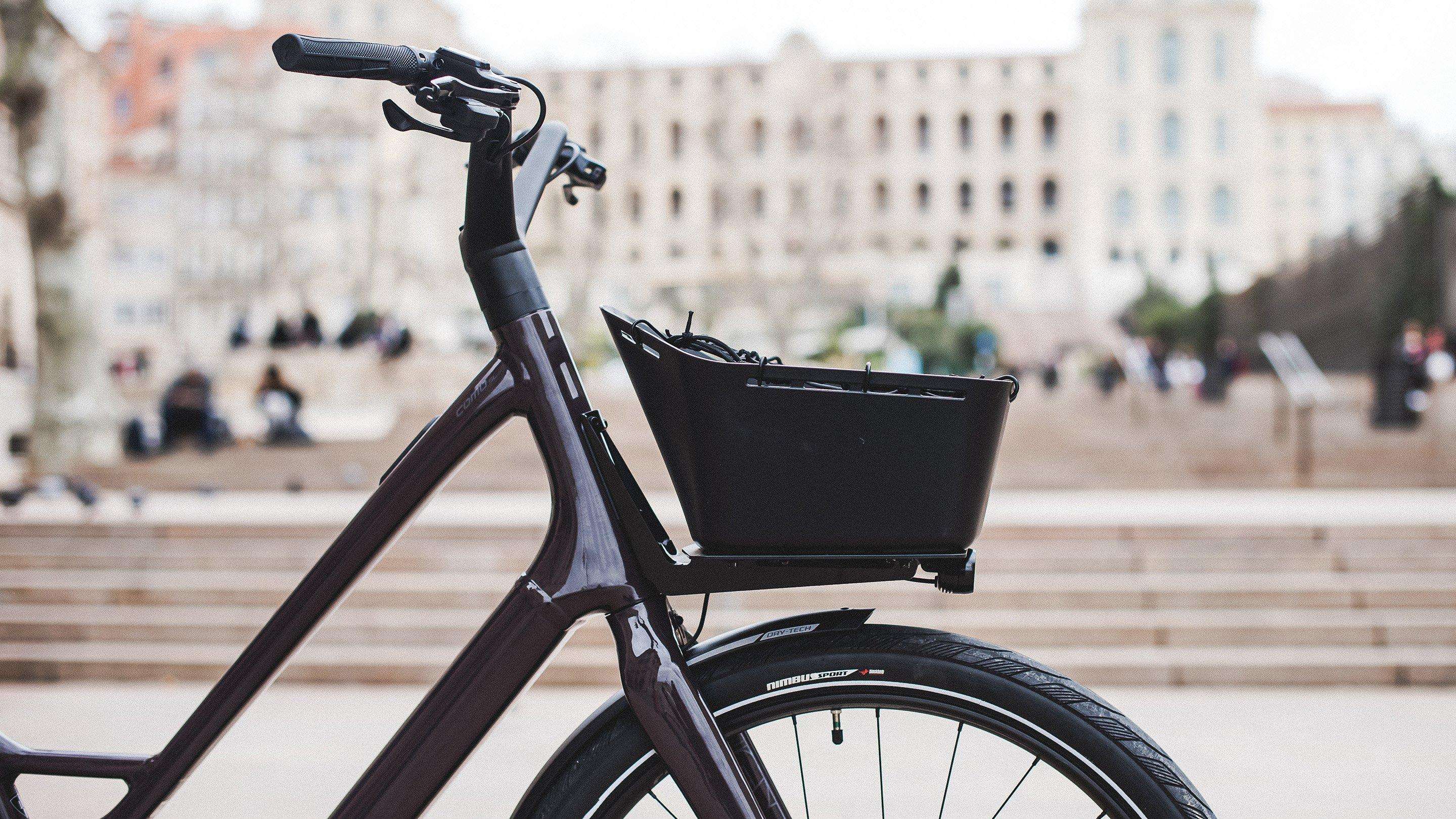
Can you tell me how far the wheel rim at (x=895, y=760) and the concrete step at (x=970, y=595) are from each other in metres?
3.38

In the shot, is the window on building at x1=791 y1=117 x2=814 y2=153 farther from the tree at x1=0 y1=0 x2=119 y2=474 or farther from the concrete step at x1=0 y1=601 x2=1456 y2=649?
the concrete step at x1=0 y1=601 x2=1456 y2=649

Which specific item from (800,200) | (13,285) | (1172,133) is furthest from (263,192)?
(1172,133)

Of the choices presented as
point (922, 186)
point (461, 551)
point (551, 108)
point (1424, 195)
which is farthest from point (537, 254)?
point (922, 186)

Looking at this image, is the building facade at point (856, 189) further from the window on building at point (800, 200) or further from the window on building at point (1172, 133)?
the window on building at point (800, 200)

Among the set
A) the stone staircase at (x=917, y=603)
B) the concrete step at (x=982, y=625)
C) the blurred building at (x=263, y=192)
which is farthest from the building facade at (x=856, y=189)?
the concrete step at (x=982, y=625)

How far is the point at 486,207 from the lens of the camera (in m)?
1.32

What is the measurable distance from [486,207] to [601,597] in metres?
0.52

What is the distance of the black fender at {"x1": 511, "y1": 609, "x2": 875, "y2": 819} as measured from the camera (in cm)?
128

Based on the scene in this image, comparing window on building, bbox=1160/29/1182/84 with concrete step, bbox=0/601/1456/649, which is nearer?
concrete step, bbox=0/601/1456/649

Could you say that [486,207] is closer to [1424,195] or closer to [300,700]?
[300,700]

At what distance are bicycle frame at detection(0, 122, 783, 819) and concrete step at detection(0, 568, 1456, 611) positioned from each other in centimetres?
385

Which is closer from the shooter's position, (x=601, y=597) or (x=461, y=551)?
(x=601, y=597)

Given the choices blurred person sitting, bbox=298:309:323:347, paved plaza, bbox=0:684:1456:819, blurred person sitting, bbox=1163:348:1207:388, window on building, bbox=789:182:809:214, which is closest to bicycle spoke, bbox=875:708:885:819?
paved plaza, bbox=0:684:1456:819

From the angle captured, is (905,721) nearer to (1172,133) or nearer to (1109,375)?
(1109,375)
